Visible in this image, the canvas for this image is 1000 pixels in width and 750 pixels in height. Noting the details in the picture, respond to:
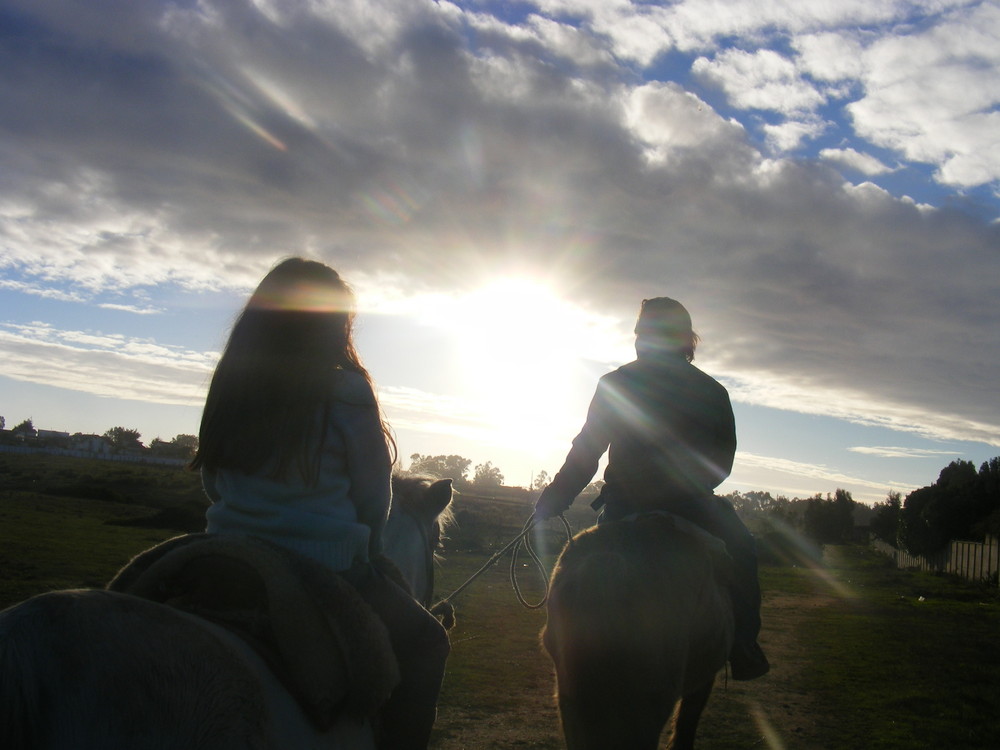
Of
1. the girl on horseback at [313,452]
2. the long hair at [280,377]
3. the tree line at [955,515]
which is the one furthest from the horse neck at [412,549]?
the tree line at [955,515]

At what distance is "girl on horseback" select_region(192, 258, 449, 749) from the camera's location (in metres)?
2.56

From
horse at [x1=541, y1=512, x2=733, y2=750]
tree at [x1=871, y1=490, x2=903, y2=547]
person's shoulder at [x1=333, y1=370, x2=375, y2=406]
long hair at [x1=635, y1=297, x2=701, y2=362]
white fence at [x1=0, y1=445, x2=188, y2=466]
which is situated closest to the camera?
person's shoulder at [x1=333, y1=370, x2=375, y2=406]

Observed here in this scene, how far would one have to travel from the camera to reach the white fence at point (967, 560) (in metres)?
29.3

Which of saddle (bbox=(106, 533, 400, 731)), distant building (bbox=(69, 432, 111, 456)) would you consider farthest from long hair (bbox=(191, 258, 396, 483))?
distant building (bbox=(69, 432, 111, 456))

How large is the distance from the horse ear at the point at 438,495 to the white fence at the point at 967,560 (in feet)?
101

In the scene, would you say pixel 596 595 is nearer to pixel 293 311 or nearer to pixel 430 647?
pixel 430 647

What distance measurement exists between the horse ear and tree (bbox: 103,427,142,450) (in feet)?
354

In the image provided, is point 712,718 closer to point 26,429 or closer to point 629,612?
point 629,612

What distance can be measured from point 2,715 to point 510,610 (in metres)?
13.9

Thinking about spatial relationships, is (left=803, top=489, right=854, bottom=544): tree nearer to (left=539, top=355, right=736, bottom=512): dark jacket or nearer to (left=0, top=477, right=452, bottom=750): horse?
(left=539, top=355, right=736, bottom=512): dark jacket

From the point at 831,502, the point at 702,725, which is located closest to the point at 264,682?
the point at 702,725

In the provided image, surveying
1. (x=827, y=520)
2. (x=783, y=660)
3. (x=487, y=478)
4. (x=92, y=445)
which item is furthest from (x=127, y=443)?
(x=783, y=660)

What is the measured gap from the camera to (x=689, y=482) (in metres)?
4.37

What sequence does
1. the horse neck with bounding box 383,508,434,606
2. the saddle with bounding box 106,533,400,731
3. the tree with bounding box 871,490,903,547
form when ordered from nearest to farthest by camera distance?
1. the saddle with bounding box 106,533,400,731
2. the horse neck with bounding box 383,508,434,606
3. the tree with bounding box 871,490,903,547
